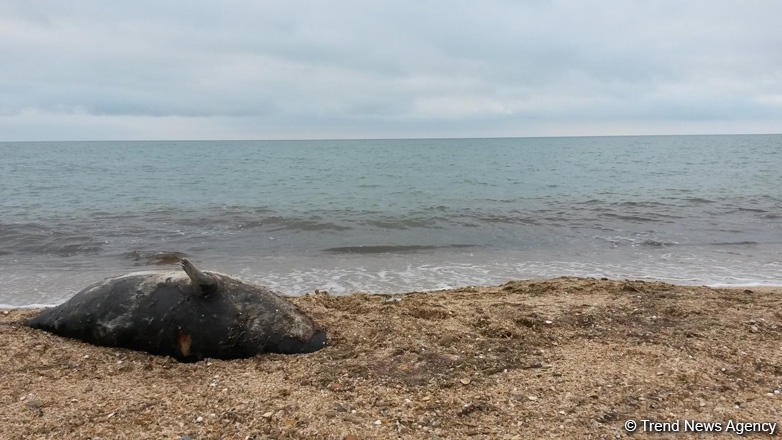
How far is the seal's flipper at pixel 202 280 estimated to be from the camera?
5064 millimetres

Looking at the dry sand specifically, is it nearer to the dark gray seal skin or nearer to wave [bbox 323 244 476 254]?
the dark gray seal skin

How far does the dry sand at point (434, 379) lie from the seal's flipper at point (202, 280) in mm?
781

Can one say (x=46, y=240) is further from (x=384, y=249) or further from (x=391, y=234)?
(x=391, y=234)

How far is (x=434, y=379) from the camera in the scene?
4477 mm

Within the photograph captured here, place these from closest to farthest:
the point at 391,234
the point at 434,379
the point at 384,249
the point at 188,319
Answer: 1. the point at 434,379
2. the point at 188,319
3. the point at 384,249
4. the point at 391,234

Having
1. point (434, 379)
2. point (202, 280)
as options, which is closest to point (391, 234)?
point (202, 280)

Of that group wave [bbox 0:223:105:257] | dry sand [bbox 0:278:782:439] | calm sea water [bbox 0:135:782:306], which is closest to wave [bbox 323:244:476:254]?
calm sea water [bbox 0:135:782:306]

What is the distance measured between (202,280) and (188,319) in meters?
0.45

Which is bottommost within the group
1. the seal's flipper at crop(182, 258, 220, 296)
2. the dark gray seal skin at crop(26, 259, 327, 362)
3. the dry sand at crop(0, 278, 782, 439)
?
the dry sand at crop(0, 278, 782, 439)

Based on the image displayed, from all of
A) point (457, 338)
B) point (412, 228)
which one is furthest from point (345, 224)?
point (457, 338)

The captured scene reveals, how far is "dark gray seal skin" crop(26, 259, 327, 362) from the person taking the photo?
16.9 ft

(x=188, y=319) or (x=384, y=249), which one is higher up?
(x=188, y=319)

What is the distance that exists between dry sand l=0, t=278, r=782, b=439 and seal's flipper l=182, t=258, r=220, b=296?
0.78m

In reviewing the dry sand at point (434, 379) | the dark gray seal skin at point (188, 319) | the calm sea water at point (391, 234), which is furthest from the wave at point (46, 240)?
the dark gray seal skin at point (188, 319)
